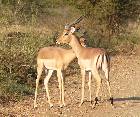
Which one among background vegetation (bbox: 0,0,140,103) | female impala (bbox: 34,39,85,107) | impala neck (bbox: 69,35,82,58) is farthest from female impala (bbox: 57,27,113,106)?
background vegetation (bbox: 0,0,140,103)

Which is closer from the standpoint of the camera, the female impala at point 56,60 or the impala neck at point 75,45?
the female impala at point 56,60

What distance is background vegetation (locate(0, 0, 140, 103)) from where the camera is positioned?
15566 mm

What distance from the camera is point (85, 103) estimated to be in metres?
12.9

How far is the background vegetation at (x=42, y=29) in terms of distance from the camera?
51.1 ft

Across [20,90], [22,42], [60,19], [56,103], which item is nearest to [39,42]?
[22,42]

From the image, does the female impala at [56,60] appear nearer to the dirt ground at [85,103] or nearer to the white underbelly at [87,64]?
the white underbelly at [87,64]

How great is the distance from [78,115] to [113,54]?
12572 millimetres

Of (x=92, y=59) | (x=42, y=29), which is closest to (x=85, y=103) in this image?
(x=92, y=59)

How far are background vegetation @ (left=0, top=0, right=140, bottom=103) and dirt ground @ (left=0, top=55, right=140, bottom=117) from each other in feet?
2.47

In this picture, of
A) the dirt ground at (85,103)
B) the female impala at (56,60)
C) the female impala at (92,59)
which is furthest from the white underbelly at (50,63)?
the dirt ground at (85,103)

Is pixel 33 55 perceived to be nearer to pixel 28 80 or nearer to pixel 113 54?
pixel 28 80

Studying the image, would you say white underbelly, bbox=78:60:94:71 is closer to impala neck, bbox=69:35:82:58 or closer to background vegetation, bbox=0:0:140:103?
impala neck, bbox=69:35:82:58

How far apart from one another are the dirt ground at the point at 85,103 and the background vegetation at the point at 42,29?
75cm

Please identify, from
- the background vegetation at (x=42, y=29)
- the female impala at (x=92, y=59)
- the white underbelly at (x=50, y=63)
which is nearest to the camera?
the female impala at (x=92, y=59)
